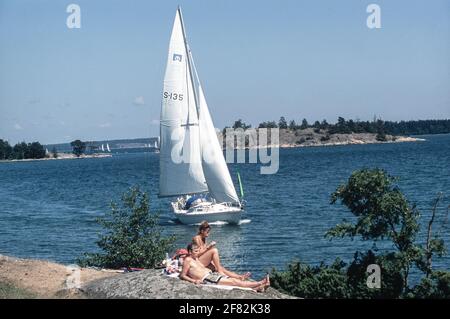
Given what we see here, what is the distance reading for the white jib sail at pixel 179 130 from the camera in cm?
4219

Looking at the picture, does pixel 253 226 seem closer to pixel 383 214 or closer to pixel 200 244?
pixel 383 214

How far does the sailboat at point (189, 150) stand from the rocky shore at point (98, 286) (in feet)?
88.6

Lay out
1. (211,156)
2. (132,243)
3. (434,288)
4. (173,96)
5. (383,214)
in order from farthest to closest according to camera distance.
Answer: (211,156)
(173,96)
(132,243)
(383,214)
(434,288)

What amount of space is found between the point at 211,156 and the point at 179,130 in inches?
108

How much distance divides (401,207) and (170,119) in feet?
89.4

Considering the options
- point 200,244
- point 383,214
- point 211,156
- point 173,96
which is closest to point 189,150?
point 211,156

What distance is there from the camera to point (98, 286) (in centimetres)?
1367

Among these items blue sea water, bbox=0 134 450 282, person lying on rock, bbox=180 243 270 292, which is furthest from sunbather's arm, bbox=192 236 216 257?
blue sea water, bbox=0 134 450 282

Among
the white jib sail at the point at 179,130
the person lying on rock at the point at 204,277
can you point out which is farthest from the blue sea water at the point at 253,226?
the person lying on rock at the point at 204,277

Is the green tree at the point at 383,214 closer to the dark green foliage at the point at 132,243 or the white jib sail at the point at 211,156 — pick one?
the dark green foliage at the point at 132,243

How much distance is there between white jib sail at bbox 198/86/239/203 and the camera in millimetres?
44375

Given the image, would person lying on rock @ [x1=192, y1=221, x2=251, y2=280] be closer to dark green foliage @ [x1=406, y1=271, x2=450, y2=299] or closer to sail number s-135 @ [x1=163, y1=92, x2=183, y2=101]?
dark green foliage @ [x1=406, y1=271, x2=450, y2=299]

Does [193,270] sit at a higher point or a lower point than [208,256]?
lower
